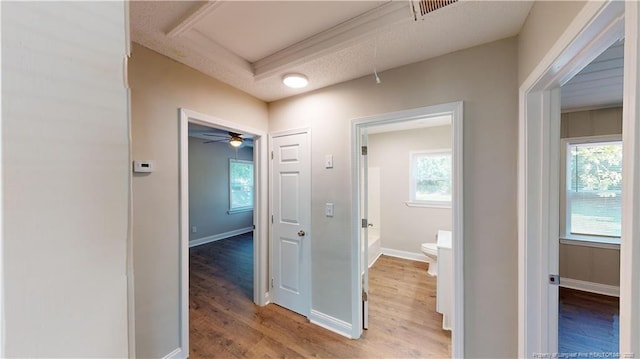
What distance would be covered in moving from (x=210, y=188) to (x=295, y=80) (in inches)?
167

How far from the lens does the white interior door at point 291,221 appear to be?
2.34 meters

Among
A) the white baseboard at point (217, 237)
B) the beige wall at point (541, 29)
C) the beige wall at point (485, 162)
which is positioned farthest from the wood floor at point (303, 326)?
the beige wall at point (541, 29)

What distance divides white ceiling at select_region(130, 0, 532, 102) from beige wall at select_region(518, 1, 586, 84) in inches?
3.5

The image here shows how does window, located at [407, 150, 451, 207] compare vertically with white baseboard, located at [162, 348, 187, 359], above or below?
above

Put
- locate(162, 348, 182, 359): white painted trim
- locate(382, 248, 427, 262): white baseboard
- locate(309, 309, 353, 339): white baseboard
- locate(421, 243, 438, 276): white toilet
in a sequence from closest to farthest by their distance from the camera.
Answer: locate(162, 348, 182, 359): white painted trim → locate(309, 309, 353, 339): white baseboard → locate(421, 243, 438, 276): white toilet → locate(382, 248, 427, 262): white baseboard

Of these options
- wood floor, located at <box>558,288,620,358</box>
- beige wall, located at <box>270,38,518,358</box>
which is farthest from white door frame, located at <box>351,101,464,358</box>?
wood floor, located at <box>558,288,620,358</box>

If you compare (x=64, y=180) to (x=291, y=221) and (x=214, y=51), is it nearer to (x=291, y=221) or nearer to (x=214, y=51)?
(x=214, y=51)

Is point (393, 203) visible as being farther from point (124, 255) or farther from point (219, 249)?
point (124, 255)

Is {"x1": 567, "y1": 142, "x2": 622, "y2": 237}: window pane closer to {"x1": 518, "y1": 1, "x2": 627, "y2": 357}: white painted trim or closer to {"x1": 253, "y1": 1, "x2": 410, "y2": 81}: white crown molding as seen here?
{"x1": 518, "y1": 1, "x2": 627, "y2": 357}: white painted trim

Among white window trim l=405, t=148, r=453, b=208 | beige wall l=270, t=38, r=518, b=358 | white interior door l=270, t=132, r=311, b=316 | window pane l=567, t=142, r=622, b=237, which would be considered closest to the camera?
beige wall l=270, t=38, r=518, b=358

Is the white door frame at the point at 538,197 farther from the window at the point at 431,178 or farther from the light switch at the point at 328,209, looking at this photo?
the window at the point at 431,178

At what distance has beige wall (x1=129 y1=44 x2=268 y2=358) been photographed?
5.18ft

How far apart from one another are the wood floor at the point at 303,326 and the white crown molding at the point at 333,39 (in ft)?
7.51

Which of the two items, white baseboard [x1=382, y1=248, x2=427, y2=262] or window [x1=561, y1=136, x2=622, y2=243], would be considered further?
white baseboard [x1=382, y1=248, x2=427, y2=262]
